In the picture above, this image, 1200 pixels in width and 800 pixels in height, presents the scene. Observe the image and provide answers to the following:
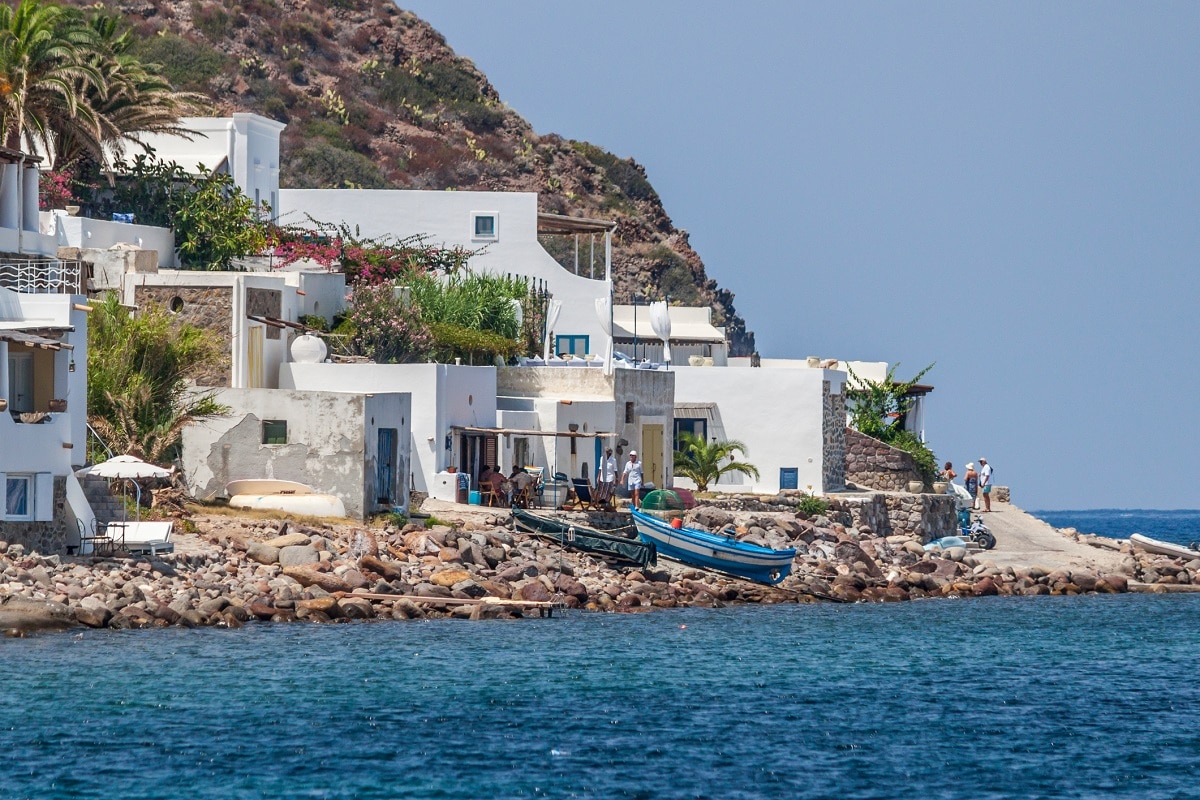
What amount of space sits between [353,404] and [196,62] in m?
61.2

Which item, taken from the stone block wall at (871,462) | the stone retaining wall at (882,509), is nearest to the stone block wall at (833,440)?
the stone block wall at (871,462)

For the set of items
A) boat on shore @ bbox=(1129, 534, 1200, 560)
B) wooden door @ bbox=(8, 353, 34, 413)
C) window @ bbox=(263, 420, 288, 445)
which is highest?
wooden door @ bbox=(8, 353, 34, 413)

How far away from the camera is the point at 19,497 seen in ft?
114

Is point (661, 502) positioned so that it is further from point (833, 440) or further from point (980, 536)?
point (980, 536)

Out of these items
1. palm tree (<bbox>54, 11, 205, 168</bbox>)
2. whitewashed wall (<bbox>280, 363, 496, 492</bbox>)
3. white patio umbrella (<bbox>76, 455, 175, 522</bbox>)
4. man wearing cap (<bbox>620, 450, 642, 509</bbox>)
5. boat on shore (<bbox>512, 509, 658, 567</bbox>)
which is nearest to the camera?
white patio umbrella (<bbox>76, 455, 175, 522</bbox>)

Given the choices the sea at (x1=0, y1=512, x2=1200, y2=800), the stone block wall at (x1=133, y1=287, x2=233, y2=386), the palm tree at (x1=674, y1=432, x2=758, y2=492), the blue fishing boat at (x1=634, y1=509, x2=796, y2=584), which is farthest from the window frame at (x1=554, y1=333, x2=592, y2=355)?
the sea at (x1=0, y1=512, x2=1200, y2=800)

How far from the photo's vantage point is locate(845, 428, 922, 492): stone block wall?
198ft

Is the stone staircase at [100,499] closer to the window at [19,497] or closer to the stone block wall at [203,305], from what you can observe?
the window at [19,497]

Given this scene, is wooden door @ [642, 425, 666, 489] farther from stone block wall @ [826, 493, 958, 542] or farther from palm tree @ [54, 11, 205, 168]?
palm tree @ [54, 11, 205, 168]

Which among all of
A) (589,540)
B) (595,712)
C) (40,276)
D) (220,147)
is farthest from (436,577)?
(220,147)

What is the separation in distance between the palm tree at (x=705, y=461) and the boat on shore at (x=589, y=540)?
12.0 m

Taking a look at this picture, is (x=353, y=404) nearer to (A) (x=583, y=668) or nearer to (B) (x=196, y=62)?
(A) (x=583, y=668)

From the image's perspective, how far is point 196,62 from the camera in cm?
9900

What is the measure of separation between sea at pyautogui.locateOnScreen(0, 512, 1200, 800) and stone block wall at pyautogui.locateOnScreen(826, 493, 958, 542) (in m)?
14.4
